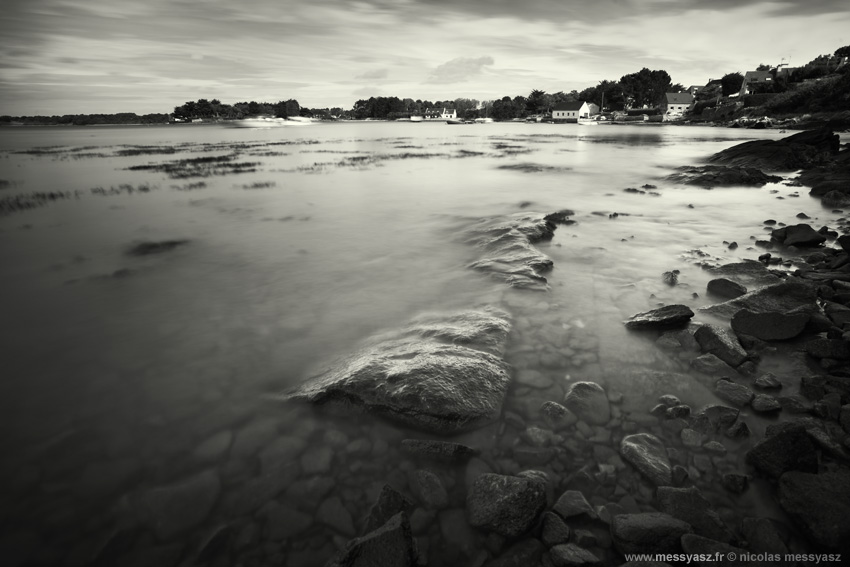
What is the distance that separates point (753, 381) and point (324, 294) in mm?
6966

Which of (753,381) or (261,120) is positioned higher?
(261,120)

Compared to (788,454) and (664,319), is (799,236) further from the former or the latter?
(788,454)

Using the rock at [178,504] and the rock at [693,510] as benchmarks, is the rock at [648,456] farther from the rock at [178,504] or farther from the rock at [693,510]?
the rock at [178,504]

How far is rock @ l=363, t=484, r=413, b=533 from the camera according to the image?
2.94 m

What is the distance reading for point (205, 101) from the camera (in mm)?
183000

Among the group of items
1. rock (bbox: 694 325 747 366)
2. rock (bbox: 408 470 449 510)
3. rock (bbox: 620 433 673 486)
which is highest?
rock (bbox: 694 325 747 366)

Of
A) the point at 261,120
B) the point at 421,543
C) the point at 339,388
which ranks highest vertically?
the point at 261,120

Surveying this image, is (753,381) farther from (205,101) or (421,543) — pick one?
(205,101)

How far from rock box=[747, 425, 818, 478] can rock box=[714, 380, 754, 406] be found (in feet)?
3.06

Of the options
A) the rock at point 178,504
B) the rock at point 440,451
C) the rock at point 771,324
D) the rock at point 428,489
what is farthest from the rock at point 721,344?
the rock at point 178,504

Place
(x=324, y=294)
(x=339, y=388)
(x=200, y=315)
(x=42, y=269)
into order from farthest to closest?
1. (x=42, y=269)
2. (x=324, y=294)
3. (x=200, y=315)
4. (x=339, y=388)

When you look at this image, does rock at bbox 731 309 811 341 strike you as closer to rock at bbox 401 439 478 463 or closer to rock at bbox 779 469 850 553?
rock at bbox 779 469 850 553

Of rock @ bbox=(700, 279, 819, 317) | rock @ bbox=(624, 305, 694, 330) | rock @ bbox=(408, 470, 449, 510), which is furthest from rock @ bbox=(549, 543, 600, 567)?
rock @ bbox=(700, 279, 819, 317)

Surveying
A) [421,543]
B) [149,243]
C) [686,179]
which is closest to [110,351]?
[421,543]
